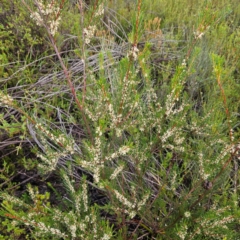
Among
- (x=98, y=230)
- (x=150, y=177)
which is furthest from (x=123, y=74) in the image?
(x=150, y=177)

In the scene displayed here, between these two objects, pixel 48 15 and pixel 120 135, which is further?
pixel 120 135

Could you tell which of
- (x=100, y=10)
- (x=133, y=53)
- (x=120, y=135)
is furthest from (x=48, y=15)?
(x=120, y=135)

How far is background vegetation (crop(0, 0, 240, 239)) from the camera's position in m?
1.24

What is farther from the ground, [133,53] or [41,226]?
[133,53]

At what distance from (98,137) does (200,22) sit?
27.1 inches

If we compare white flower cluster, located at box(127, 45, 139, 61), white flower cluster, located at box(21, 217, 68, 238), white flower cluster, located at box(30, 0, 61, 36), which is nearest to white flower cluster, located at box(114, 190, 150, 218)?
white flower cluster, located at box(21, 217, 68, 238)

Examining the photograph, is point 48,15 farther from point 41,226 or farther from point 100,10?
point 41,226

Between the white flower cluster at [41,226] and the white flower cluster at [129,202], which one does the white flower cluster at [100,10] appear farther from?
the white flower cluster at [41,226]

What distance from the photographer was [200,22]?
1301 mm

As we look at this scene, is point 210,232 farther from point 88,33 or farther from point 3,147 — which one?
point 3,147

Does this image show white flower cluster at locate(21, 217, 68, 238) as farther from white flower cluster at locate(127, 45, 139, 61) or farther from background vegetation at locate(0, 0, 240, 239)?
white flower cluster at locate(127, 45, 139, 61)

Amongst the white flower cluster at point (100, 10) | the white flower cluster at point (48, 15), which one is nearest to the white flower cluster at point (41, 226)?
the white flower cluster at point (48, 15)

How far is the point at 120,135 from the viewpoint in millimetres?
1303

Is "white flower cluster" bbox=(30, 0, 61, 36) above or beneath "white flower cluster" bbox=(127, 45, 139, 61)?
above
